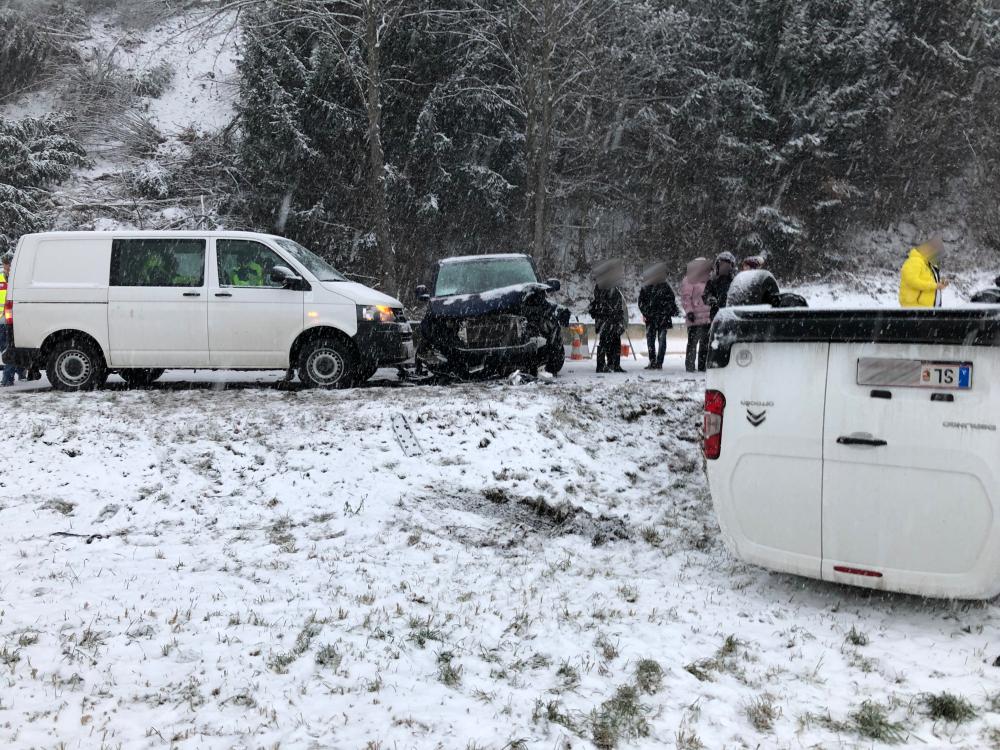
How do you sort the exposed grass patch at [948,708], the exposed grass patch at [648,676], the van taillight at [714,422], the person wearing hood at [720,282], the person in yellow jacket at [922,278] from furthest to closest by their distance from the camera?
the person wearing hood at [720,282]
the person in yellow jacket at [922,278]
the van taillight at [714,422]
the exposed grass patch at [648,676]
the exposed grass patch at [948,708]

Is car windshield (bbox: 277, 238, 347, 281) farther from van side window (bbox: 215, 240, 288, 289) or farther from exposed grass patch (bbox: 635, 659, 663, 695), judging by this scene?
exposed grass patch (bbox: 635, 659, 663, 695)

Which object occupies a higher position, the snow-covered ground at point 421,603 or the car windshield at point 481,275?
the car windshield at point 481,275

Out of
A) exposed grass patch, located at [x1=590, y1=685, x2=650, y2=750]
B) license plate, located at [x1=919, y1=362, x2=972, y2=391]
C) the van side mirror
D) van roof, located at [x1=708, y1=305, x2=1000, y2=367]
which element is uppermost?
the van side mirror

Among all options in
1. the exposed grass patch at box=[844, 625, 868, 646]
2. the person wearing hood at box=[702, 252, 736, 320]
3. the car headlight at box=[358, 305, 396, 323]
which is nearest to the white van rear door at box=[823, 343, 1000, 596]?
the exposed grass patch at box=[844, 625, 868, 646]

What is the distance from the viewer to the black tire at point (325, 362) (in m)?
9.85

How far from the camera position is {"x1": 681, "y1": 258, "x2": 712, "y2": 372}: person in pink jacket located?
38.7 feet

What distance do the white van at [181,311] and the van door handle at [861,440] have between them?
671 centimetres

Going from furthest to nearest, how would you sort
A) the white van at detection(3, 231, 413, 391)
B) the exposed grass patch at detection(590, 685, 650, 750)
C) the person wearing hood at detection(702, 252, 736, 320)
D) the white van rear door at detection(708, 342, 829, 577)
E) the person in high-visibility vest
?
the person in high-visibility vest, the person wearing hood at detection(702, 252, 736, 320), the white van at detection(3, 231, 413, 391), the white van rear door at detection(708, 342, 829, 577), the exposed grass patch at detection(590, 685, 650, 750)

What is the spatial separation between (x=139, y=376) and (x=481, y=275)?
16.1 ft

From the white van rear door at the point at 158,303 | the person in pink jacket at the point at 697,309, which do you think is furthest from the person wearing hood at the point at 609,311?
the white van rear door at the point at 158,303

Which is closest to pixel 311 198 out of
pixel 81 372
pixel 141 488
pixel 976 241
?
pixel 81 372

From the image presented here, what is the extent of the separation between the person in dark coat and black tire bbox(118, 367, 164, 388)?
727 centimetres

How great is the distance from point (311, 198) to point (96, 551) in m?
19.7

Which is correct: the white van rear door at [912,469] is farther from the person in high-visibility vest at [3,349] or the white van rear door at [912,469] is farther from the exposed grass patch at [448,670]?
the person in high-visibility vest at [3,349]
